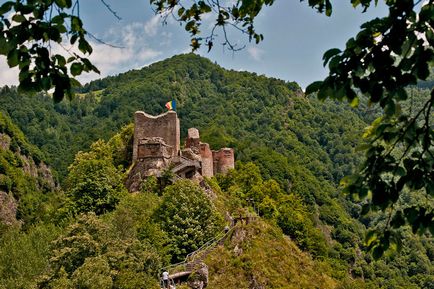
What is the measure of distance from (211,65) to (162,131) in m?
120

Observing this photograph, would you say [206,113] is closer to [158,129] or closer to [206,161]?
[206,161]

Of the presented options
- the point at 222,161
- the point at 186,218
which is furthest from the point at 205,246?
the point at 222,161

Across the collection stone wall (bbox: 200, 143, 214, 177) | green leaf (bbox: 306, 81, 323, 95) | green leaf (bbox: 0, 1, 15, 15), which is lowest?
green leaf (bbox: 306, 81, 323, 95)

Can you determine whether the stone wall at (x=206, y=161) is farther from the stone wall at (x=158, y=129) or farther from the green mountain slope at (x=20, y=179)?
the green mountain slope at (x=20, y=179)

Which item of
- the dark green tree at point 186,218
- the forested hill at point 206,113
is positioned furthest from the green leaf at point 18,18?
the forested hill at point 206,113

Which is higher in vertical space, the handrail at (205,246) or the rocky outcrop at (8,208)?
the rocky outcrop at (8,208)

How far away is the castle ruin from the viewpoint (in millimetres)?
40688

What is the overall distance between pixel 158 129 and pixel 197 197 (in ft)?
41.8

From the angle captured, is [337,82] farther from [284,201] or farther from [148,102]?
[148,102]

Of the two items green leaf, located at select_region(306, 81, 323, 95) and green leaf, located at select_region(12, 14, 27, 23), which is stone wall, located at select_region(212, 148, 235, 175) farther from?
green leaf, located at select_region(12, 14, 27, 23)

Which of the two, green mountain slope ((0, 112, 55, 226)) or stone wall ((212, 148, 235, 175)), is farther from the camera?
green mountain slope ((0, 112, 55, 226))

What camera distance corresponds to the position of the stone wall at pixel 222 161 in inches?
2131

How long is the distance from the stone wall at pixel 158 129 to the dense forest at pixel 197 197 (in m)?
2.77

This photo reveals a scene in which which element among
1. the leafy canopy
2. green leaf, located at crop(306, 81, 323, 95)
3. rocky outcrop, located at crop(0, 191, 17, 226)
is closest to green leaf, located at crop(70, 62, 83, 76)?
the leafy canopy
